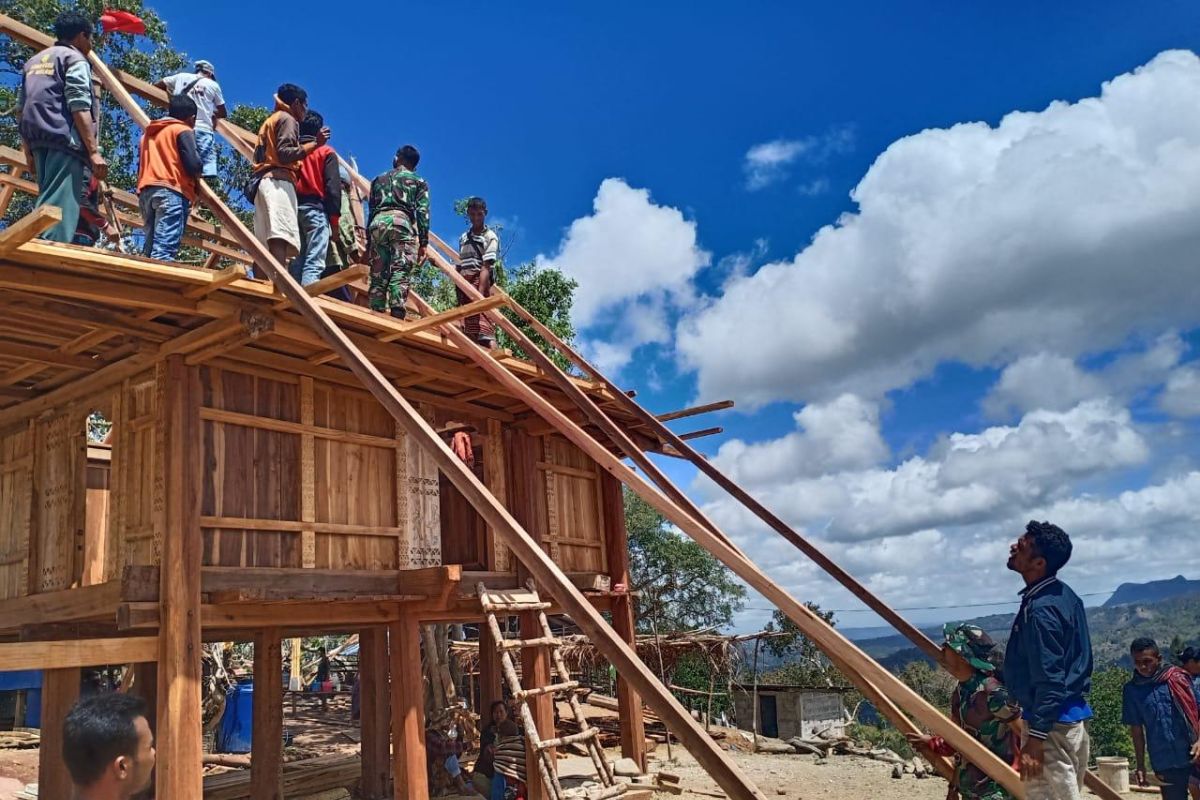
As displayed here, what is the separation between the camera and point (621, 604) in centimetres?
1282

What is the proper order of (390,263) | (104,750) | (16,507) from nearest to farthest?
(104,750) < (390,263) < (16,507)

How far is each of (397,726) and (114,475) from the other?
145 inches

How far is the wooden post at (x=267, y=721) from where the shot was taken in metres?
11.5

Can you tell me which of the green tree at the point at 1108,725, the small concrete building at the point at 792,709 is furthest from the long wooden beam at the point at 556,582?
the green tree at the point at 1108,725

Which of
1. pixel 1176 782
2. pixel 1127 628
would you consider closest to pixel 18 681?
pixel 1176 782

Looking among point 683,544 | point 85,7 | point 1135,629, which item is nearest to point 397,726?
point 85,7

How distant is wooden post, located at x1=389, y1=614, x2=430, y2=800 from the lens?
9258mm

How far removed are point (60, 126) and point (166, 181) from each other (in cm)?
84

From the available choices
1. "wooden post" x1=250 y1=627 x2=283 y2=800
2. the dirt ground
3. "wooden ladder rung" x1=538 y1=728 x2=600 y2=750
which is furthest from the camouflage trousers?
the dirt ground

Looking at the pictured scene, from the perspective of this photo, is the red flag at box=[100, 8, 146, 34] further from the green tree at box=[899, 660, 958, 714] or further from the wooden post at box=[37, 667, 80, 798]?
the green tree at box=[899, 660, 958, 714]

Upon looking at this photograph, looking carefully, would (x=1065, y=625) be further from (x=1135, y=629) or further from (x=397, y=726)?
(x=1135, y=629)

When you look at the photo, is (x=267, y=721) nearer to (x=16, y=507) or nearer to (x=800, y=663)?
(x=16, y=507)

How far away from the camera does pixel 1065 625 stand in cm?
432

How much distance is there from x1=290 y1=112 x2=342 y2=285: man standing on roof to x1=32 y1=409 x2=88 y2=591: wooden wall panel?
9.00 ft
